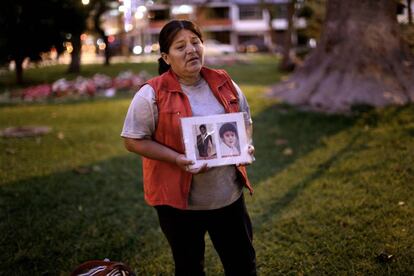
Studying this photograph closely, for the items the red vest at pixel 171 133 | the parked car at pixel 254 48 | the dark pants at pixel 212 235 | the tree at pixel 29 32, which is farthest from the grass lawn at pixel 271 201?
the parked car at pixel 254 48

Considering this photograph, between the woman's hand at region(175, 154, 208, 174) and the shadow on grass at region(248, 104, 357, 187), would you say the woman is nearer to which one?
the woman's hand at region(175, 154, 208, 174)

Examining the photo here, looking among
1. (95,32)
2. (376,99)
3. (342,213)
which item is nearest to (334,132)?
(376,99)

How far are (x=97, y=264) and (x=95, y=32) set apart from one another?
26.1m

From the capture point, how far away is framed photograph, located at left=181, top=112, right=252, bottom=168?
7.00 ft

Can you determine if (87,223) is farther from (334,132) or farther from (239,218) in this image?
(334,132)

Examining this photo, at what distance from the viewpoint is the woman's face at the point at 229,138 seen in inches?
87.2

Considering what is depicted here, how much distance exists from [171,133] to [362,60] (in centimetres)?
696

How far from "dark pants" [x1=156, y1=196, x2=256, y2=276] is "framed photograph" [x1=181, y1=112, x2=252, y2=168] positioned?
347 millimetres

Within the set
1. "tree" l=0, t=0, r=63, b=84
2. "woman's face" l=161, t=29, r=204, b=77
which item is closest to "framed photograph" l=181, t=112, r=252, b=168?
"woman's face" l=161, t=29, r=204, b=77

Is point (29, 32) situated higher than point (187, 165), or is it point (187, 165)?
point (29, 32)

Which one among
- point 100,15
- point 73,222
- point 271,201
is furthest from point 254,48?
point 73,222

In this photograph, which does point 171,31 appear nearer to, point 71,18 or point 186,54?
point 186,54

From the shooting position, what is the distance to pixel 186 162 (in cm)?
211

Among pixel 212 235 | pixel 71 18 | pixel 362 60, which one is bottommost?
pixel 212 235
